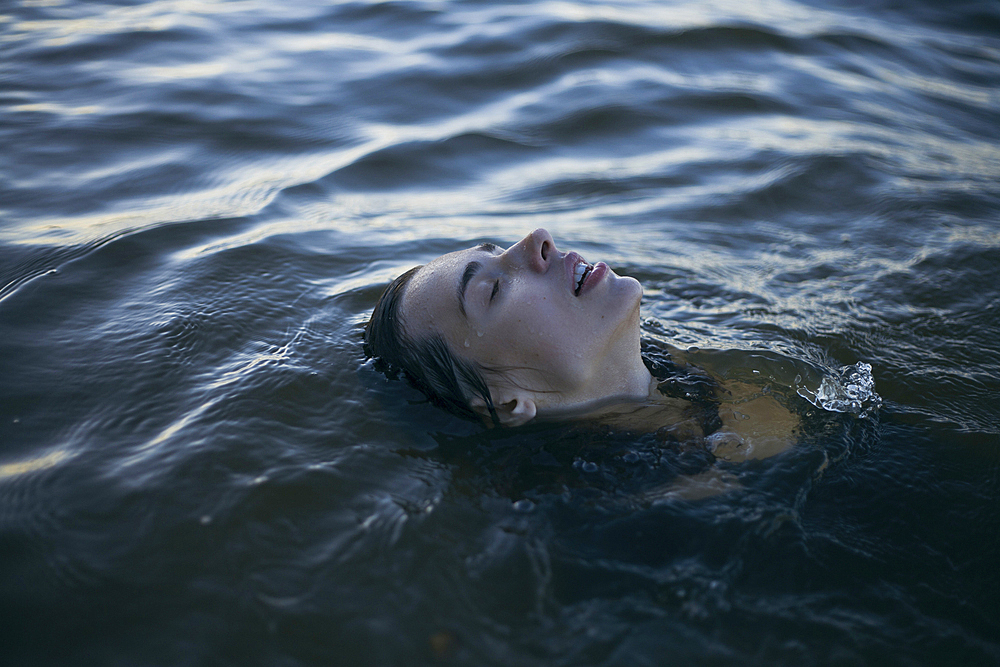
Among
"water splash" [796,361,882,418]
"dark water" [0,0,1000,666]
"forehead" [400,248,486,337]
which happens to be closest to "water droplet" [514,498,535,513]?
"dark water" [0,0,1000,666]

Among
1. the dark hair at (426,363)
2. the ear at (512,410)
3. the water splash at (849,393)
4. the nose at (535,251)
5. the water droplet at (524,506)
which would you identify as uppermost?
the nose at (535,251)

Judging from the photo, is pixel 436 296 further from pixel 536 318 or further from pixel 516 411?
pixel 516 411

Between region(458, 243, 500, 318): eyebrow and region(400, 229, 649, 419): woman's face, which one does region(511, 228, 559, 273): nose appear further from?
region(458, 243, 500, 318): eyebrow

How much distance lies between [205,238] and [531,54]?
5108mm

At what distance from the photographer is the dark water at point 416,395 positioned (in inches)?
94.9

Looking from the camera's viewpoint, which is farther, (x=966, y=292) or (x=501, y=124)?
(x=501, y=124)

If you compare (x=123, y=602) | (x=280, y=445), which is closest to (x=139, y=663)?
(x=123, y=602)

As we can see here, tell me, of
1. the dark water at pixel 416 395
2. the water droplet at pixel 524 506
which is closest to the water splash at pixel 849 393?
the dark water at pixel 416 395

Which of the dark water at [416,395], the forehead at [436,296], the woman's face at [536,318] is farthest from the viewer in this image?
the forehead at [436,296]

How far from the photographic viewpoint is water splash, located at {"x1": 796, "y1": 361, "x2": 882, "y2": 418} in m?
3.49

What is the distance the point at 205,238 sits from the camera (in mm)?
4914

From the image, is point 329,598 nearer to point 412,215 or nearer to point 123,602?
point 123,602

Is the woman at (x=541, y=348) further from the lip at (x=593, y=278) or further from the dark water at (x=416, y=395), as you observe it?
the dark water at (x=416, y=395)

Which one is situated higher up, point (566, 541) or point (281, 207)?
point (281, 207)
